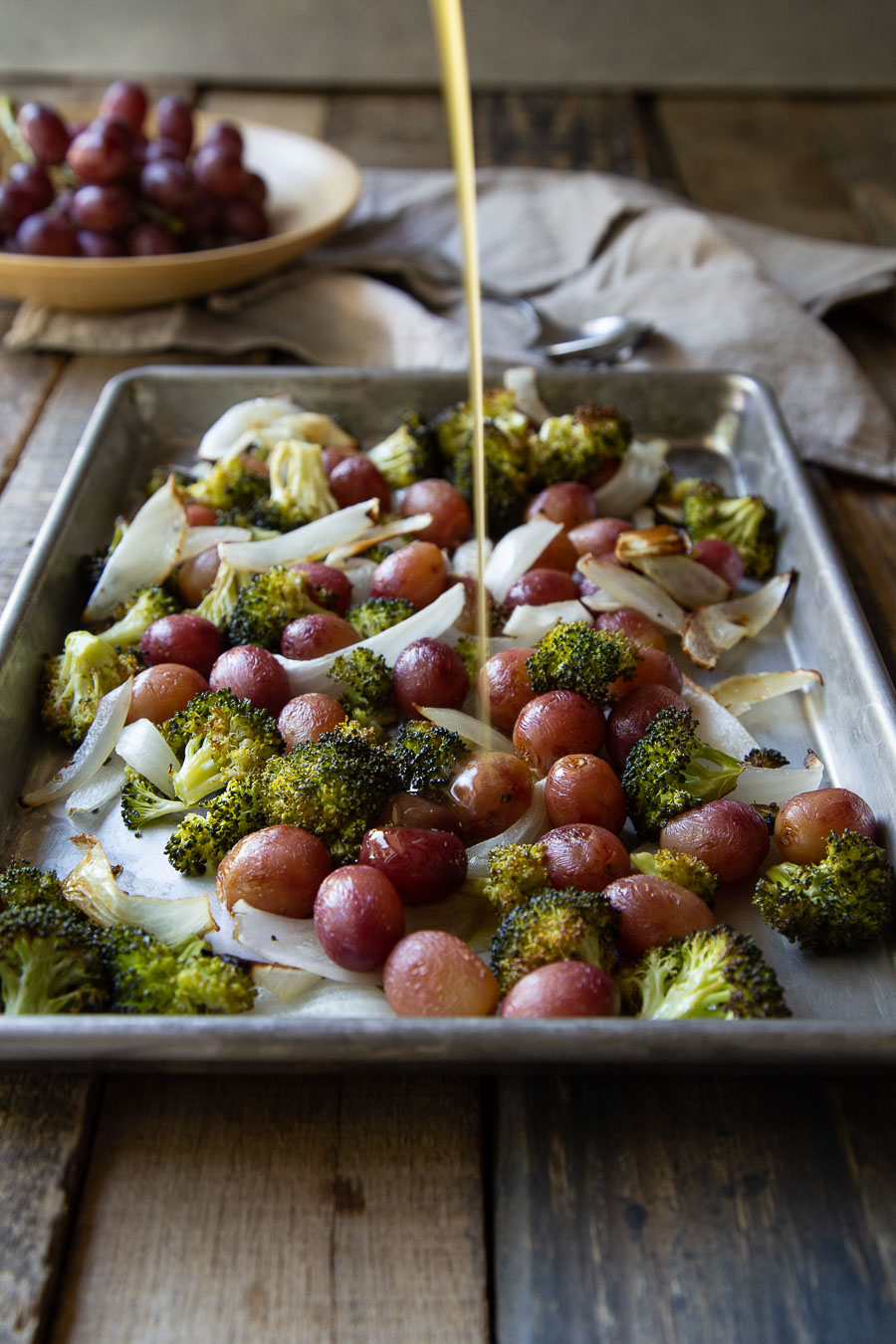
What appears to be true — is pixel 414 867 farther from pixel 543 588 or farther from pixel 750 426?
pixel 750 426

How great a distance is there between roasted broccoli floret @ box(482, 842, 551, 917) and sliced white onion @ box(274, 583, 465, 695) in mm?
423

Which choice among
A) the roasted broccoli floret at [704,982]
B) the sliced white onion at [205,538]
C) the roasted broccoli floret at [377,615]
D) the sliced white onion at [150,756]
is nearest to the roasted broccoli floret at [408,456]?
the sliced white onion at [205,538]

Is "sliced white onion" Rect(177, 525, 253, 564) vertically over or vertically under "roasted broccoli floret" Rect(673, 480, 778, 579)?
under

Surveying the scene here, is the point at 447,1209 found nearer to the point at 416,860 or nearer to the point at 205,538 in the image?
the point at 416,860

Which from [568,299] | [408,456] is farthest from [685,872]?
[568,299]

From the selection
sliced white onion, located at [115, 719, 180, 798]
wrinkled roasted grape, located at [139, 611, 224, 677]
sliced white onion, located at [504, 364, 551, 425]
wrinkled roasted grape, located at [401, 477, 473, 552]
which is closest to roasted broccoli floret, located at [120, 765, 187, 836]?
sliced white onion, located at [115, 719, 180, 798]

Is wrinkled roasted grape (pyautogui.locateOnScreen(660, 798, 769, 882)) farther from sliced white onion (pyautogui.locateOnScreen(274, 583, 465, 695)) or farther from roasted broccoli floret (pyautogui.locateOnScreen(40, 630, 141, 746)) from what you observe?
roasted broccoli floret (pyautogui.locateOnScreen(40, 630, 141, 746))

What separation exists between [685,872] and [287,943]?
45cm

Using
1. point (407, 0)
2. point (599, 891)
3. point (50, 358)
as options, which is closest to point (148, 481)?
point (50, 358)

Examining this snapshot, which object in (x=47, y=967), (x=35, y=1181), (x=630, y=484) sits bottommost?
(x=35, y=1181)

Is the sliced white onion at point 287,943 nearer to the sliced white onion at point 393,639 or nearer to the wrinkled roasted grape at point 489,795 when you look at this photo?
the wrinkled roasted grape at point 489,795

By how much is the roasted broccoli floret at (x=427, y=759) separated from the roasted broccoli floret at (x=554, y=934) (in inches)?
8.8

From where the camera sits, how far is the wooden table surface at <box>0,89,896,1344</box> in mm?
974

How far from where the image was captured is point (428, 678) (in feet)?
4.92
